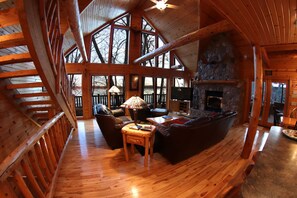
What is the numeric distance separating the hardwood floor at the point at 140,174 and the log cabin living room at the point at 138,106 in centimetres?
2

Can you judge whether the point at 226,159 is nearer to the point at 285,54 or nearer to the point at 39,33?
the point at 39,33

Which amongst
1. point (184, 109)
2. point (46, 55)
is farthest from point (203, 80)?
point (46, 55)

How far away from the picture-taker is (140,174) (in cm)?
230

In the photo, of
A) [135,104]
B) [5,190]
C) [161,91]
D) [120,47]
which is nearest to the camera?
[5,190]

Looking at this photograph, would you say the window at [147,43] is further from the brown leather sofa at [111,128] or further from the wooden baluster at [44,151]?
the wooden baluster at [44,151]

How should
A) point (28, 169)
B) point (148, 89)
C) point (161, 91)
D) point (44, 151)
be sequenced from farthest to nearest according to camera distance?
point (161, 91), point (148, 89), point (44, 151), point (28, 169)

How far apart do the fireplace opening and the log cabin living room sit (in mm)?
49

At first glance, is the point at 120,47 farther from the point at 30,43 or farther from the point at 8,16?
the point at 30,43

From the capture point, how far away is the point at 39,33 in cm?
150

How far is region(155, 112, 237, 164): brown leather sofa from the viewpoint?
2.43 metres

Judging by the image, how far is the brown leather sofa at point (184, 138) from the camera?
95.7 inches

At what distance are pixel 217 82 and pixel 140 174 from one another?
5308 millimetres

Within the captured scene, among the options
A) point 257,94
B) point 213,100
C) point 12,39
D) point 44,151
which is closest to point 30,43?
point 12,39

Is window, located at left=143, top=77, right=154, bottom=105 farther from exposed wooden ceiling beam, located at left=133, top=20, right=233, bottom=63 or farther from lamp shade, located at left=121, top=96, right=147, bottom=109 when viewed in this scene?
lamp shade, located at left=121, top=96, right=147, bottom=109
